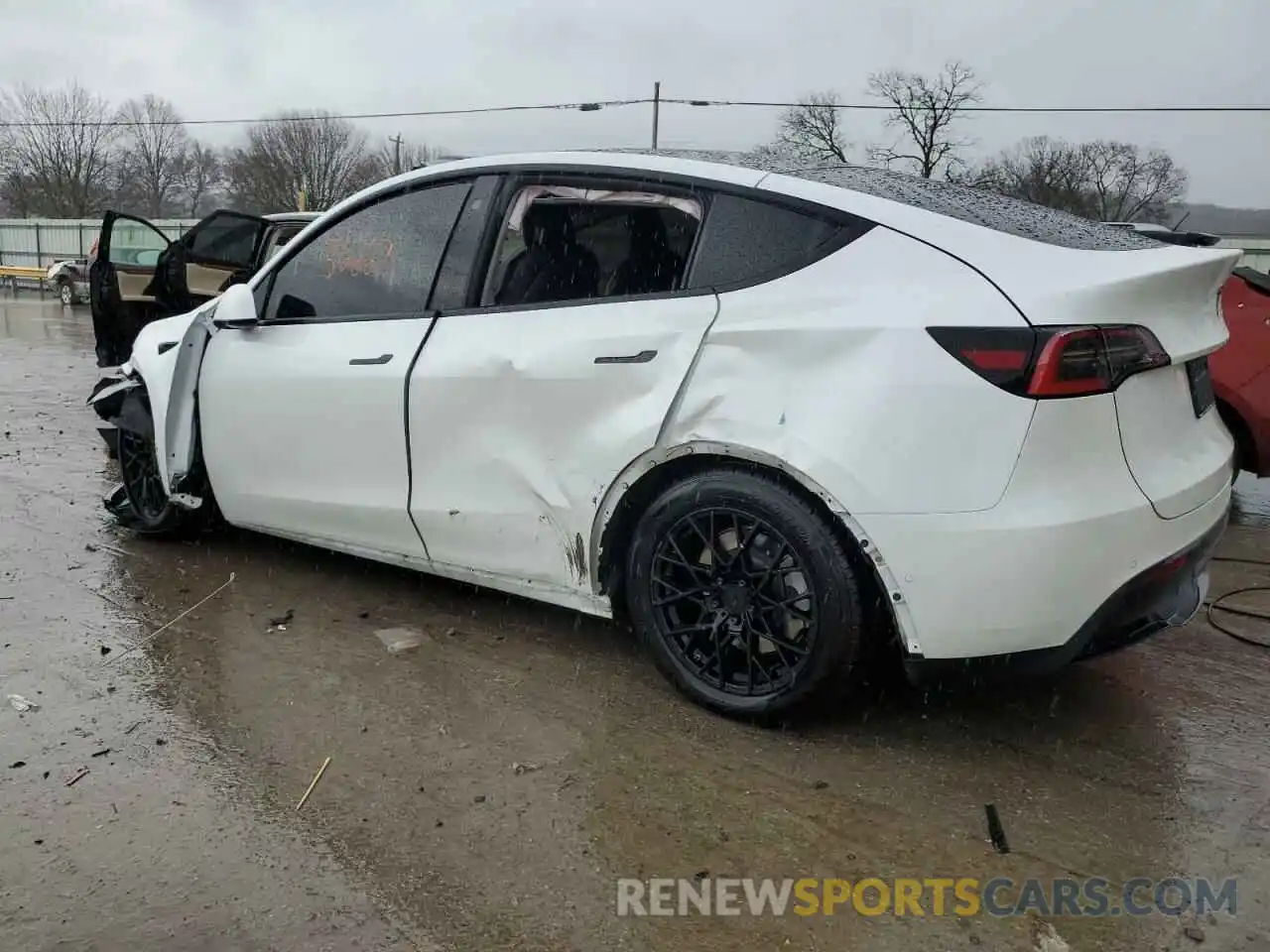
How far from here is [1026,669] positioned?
2.73 metres

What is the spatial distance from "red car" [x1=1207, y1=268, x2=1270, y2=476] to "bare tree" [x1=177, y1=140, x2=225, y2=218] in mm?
75124

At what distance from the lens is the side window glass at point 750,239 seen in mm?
2949

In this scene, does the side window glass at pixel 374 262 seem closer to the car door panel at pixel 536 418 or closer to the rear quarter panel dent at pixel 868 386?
the car door panel at pixel 536 418

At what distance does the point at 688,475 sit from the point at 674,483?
56mm

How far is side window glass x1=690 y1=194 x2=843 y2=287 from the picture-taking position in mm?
2949

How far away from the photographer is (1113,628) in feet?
9.02

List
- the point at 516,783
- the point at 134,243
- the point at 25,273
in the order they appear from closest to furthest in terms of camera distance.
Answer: the point at 516,783 → the point at 134,243 → the point at 25,273

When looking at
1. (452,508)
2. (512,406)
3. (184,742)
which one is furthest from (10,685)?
(512,406)

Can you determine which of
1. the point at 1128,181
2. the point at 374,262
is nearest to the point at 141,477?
the point at 374,262

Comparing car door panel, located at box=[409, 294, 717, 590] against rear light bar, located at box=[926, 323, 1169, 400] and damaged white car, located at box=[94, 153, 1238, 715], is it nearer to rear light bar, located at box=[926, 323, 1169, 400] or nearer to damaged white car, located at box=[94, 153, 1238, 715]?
damaged white car, located at box=[94, 153, 1238, 715]

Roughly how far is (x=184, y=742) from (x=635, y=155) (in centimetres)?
231

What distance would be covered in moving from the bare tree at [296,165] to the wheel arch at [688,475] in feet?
210

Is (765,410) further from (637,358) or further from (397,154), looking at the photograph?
(397,154)

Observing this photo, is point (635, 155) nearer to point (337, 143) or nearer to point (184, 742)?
point (184, 742)
